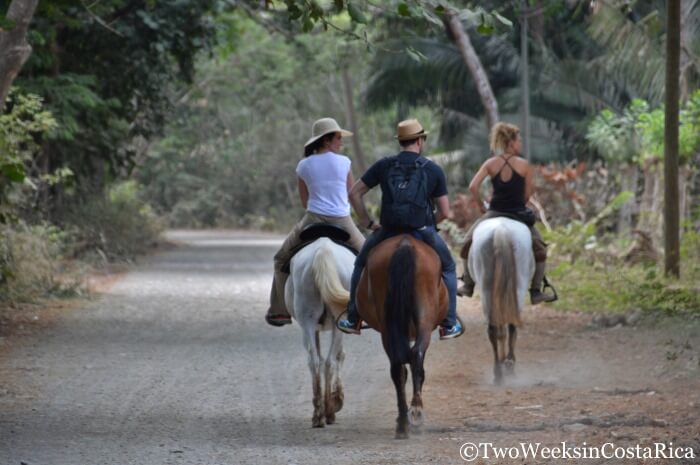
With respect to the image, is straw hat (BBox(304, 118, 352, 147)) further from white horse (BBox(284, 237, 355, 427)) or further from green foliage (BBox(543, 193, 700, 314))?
green foliage (BBox(543, 193, 700, 314))

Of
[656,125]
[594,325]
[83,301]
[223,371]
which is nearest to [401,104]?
[656,125]

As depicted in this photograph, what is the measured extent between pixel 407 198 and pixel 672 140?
29.3 ft

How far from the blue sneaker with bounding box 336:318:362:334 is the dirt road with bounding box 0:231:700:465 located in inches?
28.3

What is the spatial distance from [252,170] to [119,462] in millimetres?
58436

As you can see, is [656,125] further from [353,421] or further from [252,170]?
[252,170]

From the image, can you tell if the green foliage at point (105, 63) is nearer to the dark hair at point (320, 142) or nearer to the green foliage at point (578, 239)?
the green foliage at point (578, 239)

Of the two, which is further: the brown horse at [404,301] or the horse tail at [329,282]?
the horse tail at [329,282]

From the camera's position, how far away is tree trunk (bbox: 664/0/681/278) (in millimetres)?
17406

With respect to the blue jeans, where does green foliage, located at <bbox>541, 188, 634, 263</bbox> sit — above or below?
below

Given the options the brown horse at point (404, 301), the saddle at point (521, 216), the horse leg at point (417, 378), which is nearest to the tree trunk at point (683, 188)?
the saddle at point (521, 216)

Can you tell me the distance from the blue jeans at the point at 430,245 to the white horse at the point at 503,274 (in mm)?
2710

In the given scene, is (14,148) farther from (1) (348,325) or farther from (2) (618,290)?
(1) (348,325)

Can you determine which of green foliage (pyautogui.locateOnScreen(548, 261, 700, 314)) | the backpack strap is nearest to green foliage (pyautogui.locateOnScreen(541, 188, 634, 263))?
green foliage (pyautogui.locateOnScreen(548, 261, 700, 314))

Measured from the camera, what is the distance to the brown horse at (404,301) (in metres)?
9.51
